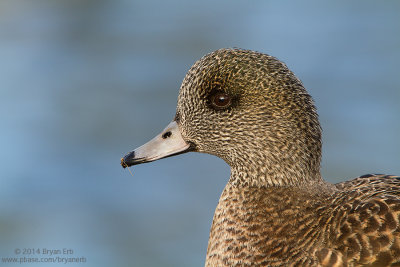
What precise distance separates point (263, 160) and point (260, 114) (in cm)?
22

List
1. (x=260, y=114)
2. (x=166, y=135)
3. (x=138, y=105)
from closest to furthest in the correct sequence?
(x=260, y=114)
(x=166, y=135)
(x=138, y=105)

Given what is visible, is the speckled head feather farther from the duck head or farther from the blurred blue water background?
the blurred blue water background

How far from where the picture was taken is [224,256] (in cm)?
328

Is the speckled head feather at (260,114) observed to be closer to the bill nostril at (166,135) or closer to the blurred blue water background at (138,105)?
the bill nostril at (166,135)

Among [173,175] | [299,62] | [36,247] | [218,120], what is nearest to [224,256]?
[218,120]

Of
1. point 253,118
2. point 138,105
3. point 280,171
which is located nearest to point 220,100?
point 253,118

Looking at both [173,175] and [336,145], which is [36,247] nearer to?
[173,175]

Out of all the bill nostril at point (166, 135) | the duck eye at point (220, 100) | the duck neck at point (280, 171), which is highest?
the duck eye at point (220, 100)

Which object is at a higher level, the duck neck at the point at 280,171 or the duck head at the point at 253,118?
the duck head at the point at 253,118

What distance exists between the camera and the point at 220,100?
133 inches

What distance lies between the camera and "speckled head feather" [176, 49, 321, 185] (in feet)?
10.8

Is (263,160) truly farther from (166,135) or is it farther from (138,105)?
(138,105)

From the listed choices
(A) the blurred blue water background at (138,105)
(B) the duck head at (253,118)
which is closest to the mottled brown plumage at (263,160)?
(B) the duck head at (253,118)

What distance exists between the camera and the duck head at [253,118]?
3.30 metres
